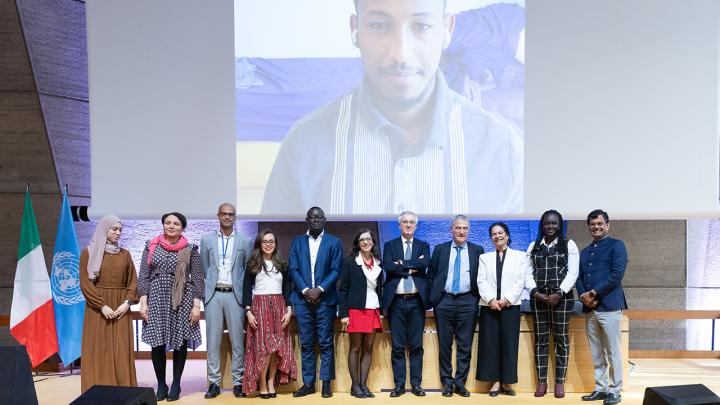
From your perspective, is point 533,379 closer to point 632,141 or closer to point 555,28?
point 632,141

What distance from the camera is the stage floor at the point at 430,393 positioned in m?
4.51

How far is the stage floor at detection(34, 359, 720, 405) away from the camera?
14.8 ft

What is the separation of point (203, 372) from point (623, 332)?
3498 mm

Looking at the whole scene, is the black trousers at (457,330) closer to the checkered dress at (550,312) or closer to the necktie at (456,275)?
the necktie at (456,275)

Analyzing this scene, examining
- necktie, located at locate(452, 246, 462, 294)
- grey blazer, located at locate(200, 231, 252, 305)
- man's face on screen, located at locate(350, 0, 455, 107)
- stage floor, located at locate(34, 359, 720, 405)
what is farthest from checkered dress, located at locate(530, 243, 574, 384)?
grey blazer, located at locate(200, 231, 252, 305)

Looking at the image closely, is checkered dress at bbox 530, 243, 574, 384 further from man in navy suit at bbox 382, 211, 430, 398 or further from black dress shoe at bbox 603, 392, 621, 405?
man in navy suit at bbox 382, 211, 430, 398

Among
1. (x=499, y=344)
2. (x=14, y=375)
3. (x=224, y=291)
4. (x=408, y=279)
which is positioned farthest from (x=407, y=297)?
(x=14, y=375)

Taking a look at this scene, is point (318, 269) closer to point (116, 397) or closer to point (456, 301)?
point (456, 301)

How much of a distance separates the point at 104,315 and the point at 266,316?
110 cm

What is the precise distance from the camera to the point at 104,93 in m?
5.57

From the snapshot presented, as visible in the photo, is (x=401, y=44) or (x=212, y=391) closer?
(x=212, y=391)

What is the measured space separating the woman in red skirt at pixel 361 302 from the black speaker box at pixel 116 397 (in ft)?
6.23

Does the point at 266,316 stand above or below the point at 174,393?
above

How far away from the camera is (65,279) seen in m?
5.32
